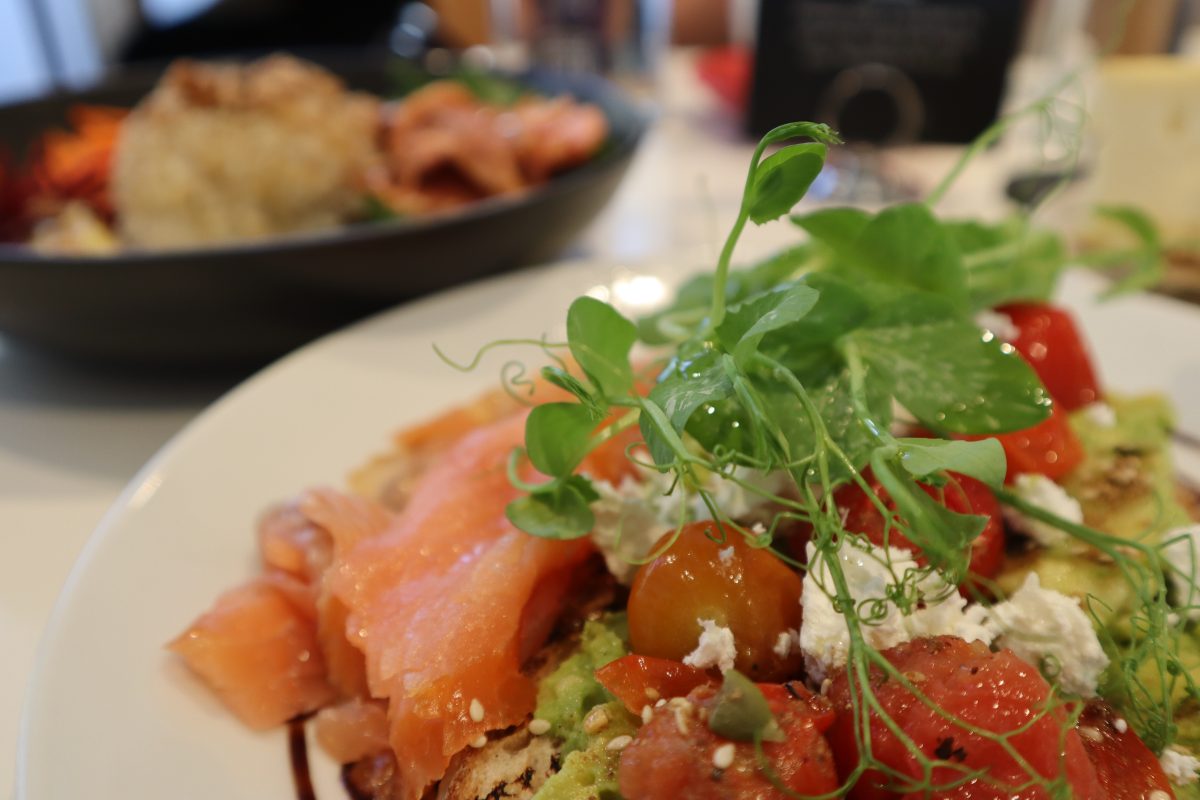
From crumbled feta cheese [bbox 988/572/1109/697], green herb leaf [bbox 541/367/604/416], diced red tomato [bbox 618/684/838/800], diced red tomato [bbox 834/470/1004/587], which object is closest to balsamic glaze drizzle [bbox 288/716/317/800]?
diced red tomato [bbox 618/684/838/800]

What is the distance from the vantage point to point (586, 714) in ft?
3.08

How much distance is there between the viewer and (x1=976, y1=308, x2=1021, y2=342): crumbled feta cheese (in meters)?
1.27

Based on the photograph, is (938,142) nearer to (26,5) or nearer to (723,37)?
(723,37)

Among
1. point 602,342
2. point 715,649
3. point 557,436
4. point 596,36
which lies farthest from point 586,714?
point 596,36

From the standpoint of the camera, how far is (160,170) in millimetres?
2053

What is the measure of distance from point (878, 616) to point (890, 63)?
8.65 ft

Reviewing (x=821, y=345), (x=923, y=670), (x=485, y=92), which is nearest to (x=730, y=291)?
(x=821, y=345)

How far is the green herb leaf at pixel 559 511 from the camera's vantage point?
103 cm

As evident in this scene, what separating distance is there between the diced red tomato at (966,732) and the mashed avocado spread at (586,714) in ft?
0.71

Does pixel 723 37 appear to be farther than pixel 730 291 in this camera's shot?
Yes

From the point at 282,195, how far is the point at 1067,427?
5.77 feet

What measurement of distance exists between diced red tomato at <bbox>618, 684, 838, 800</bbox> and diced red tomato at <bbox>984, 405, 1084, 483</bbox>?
1.54ft

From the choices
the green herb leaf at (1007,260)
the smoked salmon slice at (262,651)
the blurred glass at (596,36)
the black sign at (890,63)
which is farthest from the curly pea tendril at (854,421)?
the blurred glass at (596,36)

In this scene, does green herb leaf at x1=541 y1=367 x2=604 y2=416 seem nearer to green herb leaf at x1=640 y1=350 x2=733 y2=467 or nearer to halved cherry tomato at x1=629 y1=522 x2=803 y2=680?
green herb leaf at x1=640 y1=350 x2=733 y2=467
